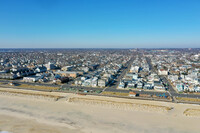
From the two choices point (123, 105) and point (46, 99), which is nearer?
point (123, 105)

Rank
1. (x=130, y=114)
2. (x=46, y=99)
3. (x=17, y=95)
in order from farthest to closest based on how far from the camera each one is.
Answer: (x=17, y=95)
(x=46, y=99)
(x=130, y=114)

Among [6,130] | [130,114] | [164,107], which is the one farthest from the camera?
[164,107]

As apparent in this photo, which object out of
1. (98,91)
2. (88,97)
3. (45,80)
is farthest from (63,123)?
(45,80)

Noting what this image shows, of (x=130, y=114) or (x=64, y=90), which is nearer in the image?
(x=130, y=114)

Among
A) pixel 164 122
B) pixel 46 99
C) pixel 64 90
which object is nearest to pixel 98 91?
pixel 64 90

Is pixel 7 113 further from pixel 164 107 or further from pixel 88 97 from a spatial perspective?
pixel 164 107

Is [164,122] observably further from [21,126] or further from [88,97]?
[21,126]
